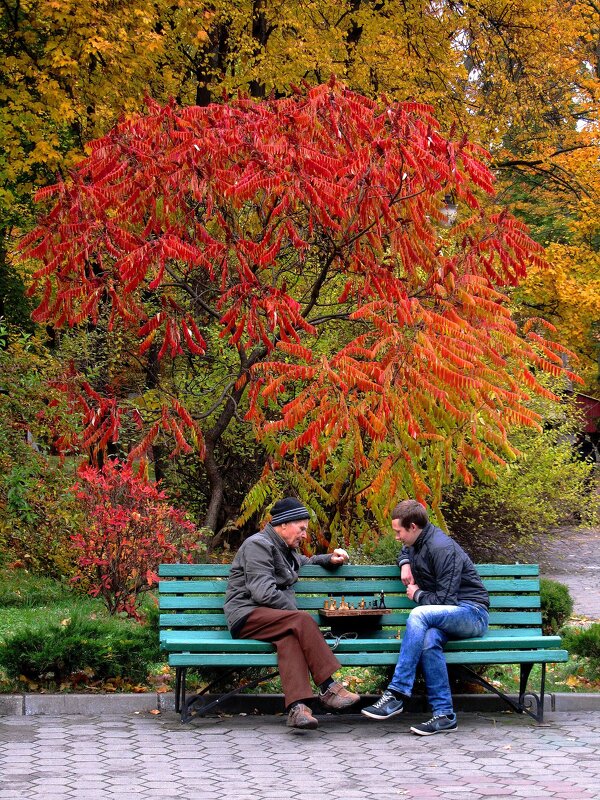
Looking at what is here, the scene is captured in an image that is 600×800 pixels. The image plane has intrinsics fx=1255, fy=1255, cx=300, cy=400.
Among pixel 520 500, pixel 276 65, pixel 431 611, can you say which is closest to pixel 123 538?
pixel 431 611

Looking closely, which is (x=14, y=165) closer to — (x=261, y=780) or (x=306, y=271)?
(x=306, y=271)

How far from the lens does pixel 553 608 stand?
10141 mm

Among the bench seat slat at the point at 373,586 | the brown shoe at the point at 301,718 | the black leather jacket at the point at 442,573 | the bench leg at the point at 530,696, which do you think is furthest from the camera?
the bench seat slat at the point at 373,586

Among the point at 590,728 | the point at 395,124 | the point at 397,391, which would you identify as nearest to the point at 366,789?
the point at 590,728

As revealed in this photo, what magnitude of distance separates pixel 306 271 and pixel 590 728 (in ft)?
21.1

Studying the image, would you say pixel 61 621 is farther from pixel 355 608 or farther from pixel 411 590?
pixel 411 590

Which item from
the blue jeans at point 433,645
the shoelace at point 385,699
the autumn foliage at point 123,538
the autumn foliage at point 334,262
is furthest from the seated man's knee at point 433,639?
the autumn foliage at point 123,538

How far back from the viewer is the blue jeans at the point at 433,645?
302 inches

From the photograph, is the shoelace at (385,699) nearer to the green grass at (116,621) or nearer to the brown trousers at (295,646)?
the brown trousers at (295,646)

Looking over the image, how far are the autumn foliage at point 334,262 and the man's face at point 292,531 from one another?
147 centimetres

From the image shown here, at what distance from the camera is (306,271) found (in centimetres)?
1298

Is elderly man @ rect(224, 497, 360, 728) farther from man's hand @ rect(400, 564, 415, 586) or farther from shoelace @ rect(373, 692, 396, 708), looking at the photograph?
man's hand @ rect(400, 564, 415, 586)

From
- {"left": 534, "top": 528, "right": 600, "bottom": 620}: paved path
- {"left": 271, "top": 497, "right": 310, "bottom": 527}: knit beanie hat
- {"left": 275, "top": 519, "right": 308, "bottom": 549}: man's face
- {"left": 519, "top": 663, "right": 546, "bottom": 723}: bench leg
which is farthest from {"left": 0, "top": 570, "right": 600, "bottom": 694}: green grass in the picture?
{"left": 534, "top": 528, "right": 600, "bottom": 620}: paved path

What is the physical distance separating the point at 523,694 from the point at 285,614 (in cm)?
169
